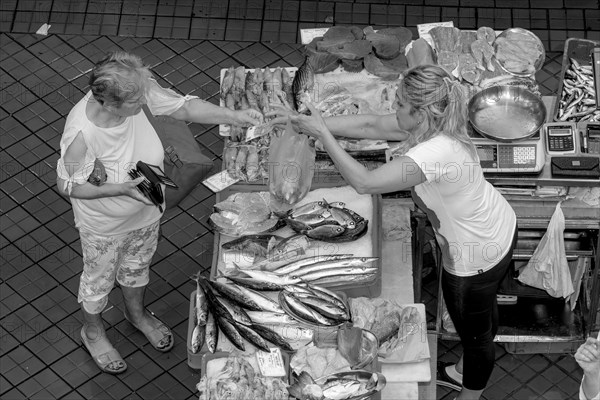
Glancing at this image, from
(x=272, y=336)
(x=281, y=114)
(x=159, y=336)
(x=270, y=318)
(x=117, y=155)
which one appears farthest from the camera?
(x=159, y=336)

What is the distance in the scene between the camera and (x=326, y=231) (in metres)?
6.43

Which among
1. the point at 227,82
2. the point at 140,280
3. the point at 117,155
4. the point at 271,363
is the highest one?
the point at 117,155

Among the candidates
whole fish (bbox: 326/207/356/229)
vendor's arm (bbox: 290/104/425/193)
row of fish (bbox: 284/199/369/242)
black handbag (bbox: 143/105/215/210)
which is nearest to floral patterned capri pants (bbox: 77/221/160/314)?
black handbag (bbox: 143/105/215/210)

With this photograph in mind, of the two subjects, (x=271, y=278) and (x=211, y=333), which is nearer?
(x=211, y=333)

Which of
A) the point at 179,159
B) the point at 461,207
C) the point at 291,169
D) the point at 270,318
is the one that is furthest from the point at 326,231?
the point at 179,159

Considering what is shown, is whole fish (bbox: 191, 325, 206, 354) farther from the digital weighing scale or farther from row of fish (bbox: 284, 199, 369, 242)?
the digital weighing scale

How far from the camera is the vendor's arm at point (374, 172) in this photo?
5562 millimetres

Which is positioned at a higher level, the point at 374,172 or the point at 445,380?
the point at 374,172

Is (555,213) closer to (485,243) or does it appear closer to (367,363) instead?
(485,243)

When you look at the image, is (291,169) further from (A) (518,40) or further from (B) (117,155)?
(A) (518,40)

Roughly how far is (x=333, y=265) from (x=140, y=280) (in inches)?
59.0

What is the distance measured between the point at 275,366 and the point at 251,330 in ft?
1.19

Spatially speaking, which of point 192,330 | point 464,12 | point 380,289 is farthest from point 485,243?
point 464,12

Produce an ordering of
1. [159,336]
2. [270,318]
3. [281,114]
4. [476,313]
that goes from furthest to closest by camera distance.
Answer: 1. [159,336]
2. [281,114]
3. [476,313]
4. [270,318]
